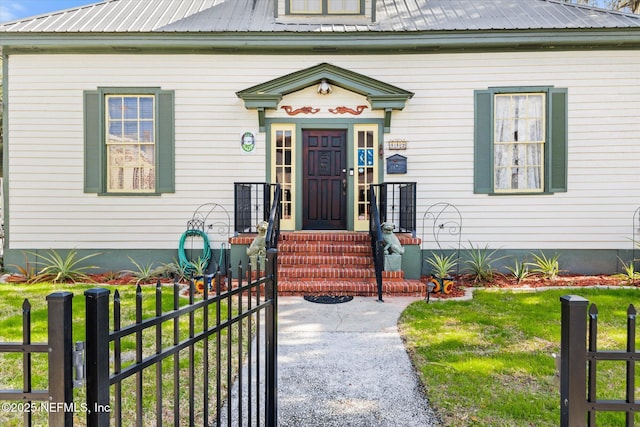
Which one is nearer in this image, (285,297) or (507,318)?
(507,318)

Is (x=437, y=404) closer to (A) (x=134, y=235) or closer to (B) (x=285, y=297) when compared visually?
(B) (x=285, y=297)

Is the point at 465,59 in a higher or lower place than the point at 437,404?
higher

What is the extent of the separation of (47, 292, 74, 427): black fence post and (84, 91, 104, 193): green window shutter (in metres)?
7.35

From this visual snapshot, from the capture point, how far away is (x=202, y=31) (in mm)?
7535

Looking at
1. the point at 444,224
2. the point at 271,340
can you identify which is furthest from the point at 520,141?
the point at 271,340

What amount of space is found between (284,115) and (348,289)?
12.0 ft

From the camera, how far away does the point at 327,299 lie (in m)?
6.08

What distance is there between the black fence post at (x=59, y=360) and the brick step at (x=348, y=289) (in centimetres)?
504

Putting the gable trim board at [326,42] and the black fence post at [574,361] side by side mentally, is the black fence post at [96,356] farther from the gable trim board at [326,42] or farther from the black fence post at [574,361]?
the gable trim board at [326,42]

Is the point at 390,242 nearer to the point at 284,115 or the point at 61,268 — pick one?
the point at 284,115

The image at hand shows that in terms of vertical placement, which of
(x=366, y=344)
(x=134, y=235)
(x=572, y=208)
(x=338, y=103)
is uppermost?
(x=338, y=103)

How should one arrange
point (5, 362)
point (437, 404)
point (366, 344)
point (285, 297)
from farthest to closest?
point (285, 297), point (366, 344), point (5, 362), point (437, 404)

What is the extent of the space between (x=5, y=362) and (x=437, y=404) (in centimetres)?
369

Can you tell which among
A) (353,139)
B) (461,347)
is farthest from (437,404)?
(353,139)
